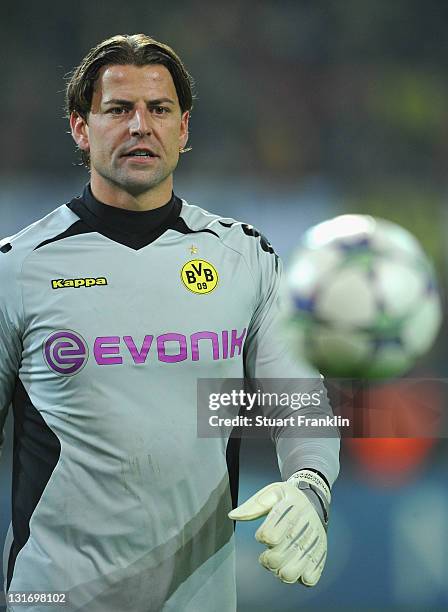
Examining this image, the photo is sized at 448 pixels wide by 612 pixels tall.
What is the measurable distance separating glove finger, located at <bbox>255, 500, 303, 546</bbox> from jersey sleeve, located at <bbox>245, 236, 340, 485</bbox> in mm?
223

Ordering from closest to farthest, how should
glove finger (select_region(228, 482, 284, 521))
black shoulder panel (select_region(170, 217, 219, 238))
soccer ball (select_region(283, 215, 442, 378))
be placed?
glove finger (select_region(228, 482, 284, 521)) → black shoulder panel (select_region(170, 217, 219, 238)) → soccer ball (select_region(283, 215, 442, 378))

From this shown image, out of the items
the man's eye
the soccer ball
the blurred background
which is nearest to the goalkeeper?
the man's eye

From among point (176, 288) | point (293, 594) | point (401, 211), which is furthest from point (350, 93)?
point (176, 288)

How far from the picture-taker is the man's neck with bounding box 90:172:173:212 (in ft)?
6.44

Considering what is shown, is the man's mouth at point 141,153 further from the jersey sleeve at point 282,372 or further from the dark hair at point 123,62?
the jersey sleeve at point 282,372

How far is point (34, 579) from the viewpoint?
1.84 metres

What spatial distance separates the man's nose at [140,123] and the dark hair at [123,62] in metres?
0.12

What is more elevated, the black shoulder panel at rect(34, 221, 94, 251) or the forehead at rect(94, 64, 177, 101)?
the forehead at rect(94, 64, 177, 101)

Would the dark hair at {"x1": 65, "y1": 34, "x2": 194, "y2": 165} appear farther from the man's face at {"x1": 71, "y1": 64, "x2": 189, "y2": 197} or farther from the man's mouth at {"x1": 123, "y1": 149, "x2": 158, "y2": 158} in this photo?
the man's mouth at {"x1": 123, "y1": 149, "x2": 158, "y2": 158}

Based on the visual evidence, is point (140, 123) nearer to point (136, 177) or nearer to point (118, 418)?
point (136, 177)

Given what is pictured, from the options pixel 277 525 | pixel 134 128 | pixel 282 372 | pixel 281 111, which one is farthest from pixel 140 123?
pixel 281 111

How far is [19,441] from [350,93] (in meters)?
3.62

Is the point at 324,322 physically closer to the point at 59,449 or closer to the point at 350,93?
the point at 59,449

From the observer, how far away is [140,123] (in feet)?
6.23
